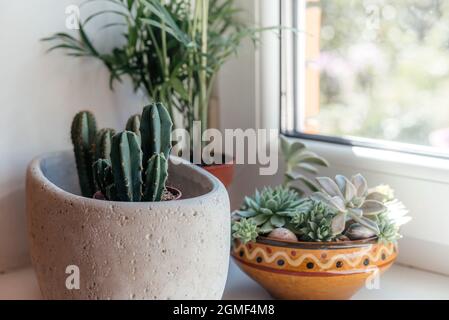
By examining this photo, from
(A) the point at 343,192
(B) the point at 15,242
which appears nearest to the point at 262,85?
(A) the point at 343,192

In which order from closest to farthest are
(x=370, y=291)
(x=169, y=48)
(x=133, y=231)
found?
1. (x=133, y=231)
2. (x=370, y=291)
3. (x=169, y=48)

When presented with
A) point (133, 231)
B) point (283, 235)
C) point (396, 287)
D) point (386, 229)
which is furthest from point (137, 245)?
point (396, 287)

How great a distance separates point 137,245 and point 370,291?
42 centimetres

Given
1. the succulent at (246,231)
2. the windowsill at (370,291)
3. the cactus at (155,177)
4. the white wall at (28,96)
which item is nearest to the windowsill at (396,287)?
the windowsill at (370,291)

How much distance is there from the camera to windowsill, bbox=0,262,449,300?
89 cm

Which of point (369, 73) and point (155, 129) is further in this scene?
point (369, 73)

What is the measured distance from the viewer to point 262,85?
3.59 ft

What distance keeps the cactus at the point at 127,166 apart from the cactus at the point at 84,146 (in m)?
0.17

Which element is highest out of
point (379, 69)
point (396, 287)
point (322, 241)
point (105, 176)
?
point (379, 69)

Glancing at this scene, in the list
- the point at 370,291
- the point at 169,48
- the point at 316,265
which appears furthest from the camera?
the point at 169,48

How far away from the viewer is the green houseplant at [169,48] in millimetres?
968

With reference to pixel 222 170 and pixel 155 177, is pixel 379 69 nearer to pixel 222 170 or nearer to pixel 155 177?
pixel 222 170

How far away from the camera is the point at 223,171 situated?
0.98 meters

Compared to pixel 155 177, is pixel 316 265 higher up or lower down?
lower down
